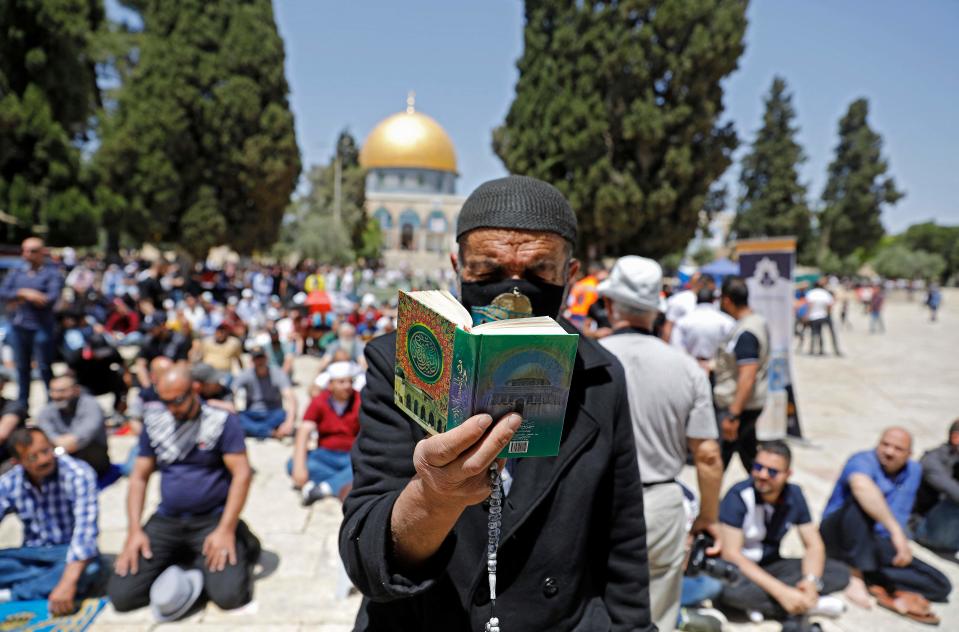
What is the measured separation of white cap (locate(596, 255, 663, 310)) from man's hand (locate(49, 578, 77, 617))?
3.60 metres

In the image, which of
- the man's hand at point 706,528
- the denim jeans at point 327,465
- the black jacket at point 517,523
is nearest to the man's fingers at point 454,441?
the black jacket at point 517,523

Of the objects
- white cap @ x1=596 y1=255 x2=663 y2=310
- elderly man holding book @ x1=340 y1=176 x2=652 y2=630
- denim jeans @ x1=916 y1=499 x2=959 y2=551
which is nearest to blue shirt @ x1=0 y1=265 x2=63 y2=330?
white cap @ x1=596 y1=255 x2=663 y2=310

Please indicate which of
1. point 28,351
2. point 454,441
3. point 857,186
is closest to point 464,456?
point 454,441

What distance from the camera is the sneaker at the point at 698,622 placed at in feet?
11.1

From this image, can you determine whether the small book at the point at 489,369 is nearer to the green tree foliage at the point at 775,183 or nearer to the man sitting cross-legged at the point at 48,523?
the man sitting cross-legged at the point at 48,523

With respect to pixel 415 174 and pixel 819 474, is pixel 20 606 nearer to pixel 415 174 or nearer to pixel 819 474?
pixel 819 474

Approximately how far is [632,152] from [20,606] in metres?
20.3

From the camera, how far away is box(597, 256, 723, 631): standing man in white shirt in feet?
7.57

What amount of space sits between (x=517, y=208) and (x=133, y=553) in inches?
142

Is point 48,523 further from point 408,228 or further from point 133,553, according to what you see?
point 408,228

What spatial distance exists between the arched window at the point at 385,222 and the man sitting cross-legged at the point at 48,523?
55349 mm

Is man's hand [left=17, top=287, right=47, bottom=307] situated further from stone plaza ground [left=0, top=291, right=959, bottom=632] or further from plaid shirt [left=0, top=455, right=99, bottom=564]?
plaid shirt [left=0, top=455, right=99, bottom=564]

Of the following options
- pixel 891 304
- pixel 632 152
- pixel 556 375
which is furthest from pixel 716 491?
pixel 891 304

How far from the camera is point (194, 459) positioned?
370 cm
